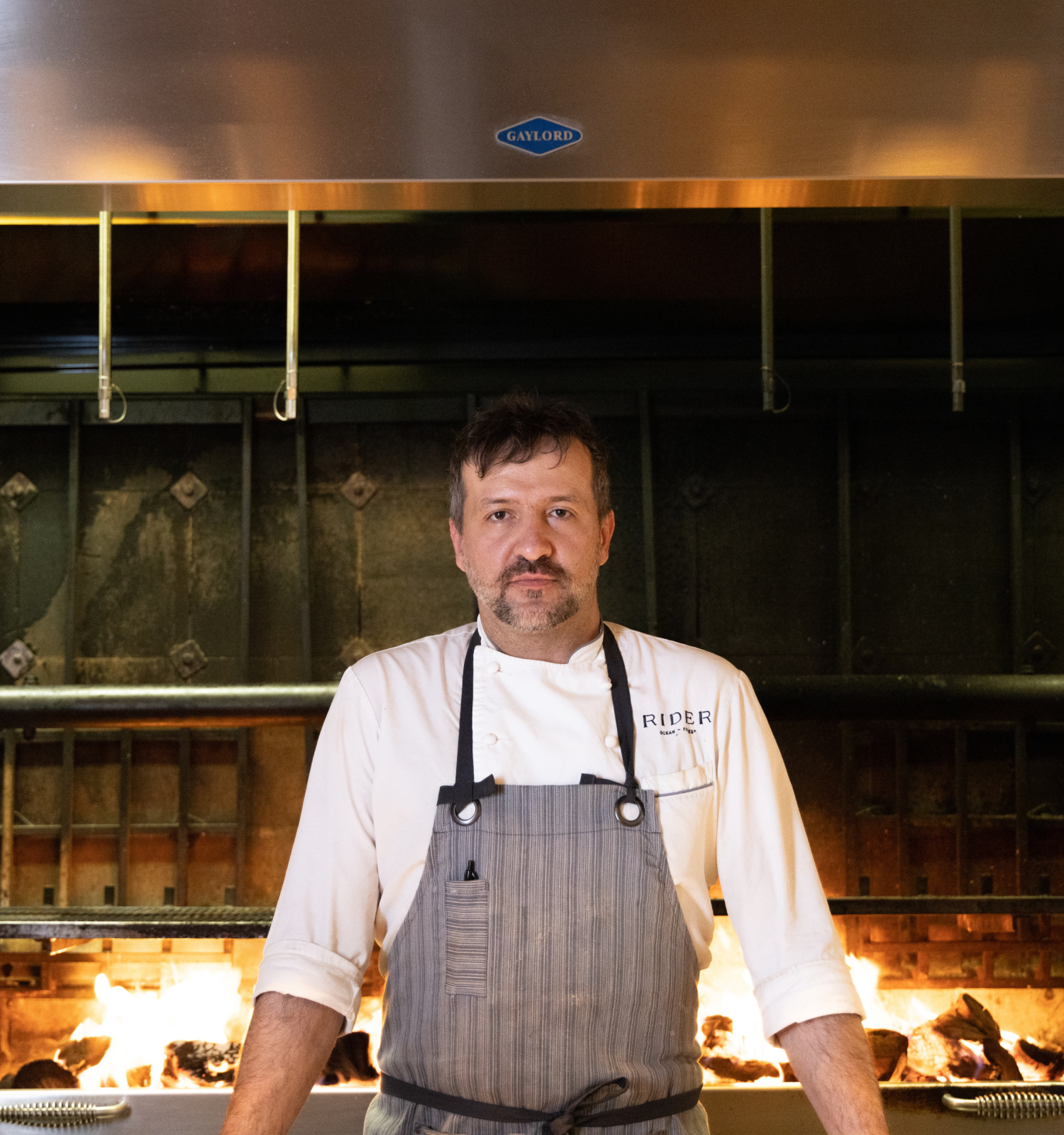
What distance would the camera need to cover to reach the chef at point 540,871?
126 centimetres

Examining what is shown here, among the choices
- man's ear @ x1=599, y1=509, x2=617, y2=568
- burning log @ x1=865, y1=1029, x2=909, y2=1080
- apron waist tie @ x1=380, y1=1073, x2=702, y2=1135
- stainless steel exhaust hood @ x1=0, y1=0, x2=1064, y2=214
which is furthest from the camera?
burning log @ x1=865, y1=1029, x2=909, y2=1080

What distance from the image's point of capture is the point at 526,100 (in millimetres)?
998

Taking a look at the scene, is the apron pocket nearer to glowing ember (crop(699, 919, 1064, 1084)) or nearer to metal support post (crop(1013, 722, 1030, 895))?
glowing ember (crop(699, 919, 1064, 1084))

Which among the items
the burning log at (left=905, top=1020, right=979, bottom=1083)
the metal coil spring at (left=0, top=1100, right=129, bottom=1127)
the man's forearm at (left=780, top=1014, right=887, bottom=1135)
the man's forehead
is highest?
the man's forehead

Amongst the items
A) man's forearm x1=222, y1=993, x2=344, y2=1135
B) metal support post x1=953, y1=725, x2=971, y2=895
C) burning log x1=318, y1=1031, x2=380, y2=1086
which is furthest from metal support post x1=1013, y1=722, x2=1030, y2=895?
man's forearm x1=222, y1=993, x2=344, y2=1135

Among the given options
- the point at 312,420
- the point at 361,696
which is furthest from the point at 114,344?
the point at 361,696

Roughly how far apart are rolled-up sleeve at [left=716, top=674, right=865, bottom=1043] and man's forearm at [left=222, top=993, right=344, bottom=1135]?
54cm

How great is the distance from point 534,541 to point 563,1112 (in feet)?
2.40

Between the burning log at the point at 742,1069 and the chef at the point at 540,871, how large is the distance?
1.11 m

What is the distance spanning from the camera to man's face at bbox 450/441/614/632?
4.67ft

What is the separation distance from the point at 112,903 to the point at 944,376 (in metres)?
3.42

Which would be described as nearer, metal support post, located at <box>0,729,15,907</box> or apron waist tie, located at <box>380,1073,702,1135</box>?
apron waist tie, located at <box>380,1073,702,1135</box>

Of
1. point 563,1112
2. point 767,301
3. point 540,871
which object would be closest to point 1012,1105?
point 563,1112

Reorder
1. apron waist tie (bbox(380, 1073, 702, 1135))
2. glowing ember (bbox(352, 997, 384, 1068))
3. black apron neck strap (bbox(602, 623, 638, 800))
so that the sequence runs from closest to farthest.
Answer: apron waist tie (bbox(380, 1073, 702, 1135))
black apron neck strap (bbox(602, 623, 638, 800))
glowing ember (bbox(352, 997, 384, 1068))
